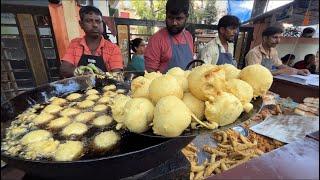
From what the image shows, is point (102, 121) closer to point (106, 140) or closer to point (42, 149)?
point (106, 140)

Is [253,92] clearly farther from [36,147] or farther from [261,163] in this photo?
[36,147]

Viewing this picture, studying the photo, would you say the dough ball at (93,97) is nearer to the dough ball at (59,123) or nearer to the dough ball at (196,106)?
the dough ball at (59,123)

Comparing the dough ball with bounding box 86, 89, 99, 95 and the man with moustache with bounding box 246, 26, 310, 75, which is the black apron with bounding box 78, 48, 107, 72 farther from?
the man with moustache with bounding box 246, 26, 310, 75

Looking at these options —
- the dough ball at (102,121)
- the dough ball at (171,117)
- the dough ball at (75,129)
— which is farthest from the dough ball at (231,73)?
the dough ball at (75,129)

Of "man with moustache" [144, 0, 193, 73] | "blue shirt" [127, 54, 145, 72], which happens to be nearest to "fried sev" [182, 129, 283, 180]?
"man with moustache" [144, 0, 193, 73]

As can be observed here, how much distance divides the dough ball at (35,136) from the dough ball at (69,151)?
0.61 ft

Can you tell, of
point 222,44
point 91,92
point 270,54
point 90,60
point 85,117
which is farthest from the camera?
point 270,54

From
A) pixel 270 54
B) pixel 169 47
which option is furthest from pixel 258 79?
pixel 270 54

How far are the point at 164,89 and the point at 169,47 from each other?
2.30m

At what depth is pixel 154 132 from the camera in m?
0.99

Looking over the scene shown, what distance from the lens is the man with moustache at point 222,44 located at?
356 centimetres

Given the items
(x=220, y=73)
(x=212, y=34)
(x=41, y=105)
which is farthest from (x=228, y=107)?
(x=212, y=34)

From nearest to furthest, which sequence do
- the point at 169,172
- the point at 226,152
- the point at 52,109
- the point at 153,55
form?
the point at 169,172, the point at 52,109, the point at 226,152, the point at 153,55

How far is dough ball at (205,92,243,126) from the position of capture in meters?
0.95
